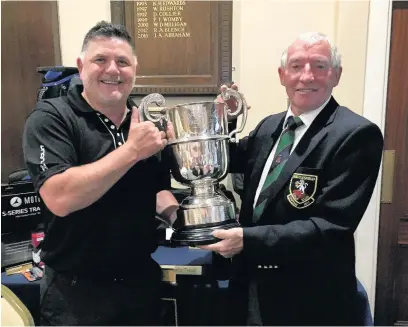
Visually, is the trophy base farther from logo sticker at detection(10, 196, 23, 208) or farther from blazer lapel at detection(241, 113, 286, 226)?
logo sticker at detection(10, 196, 23, 208)

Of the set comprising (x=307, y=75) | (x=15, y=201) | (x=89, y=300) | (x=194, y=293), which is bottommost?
(x=194, y=293)

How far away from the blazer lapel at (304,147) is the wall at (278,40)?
796mm

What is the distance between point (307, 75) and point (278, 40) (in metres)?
0.81

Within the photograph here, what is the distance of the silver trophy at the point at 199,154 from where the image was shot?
1.14 meters

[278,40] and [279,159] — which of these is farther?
[278,40]

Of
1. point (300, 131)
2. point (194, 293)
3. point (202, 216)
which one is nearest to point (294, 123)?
point (300, 131)

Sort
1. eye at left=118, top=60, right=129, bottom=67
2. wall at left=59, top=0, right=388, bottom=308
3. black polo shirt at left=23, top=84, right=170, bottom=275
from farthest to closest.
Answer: wall at left=59, top=0, right=388, bottom=308, eye at left=118, top=60, right=129, bottom=67, black polo shirt at left=23, top=84, right=170, bottom=275

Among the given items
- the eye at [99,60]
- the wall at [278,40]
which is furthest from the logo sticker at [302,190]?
the wall at [278,40]

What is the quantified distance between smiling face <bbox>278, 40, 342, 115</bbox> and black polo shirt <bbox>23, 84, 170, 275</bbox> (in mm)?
506

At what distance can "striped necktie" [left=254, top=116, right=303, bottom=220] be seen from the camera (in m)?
1.13

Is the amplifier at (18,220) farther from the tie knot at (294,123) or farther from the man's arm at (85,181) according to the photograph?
the tie knot at (294,123)

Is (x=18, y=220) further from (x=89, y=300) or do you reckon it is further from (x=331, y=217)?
(x=331, y=217)

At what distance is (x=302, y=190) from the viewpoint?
1.07m

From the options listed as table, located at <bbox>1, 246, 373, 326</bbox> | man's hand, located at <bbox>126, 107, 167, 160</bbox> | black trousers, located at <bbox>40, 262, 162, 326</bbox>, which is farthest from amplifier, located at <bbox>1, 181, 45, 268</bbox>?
man's hand, located at <bbox>126, 107, 167, 160</bbox>
